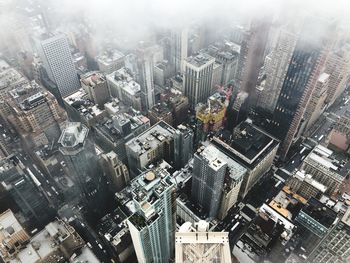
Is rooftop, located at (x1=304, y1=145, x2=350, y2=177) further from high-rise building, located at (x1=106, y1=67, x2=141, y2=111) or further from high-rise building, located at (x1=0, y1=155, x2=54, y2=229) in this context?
high-rise building, located at (x1=0, y1=155, x2=54, y2=229)

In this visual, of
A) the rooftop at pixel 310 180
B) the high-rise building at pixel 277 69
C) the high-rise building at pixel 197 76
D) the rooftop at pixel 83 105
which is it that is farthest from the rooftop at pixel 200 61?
the rooftop at pixel 310 180

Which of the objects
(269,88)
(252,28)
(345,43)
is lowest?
(269,88)

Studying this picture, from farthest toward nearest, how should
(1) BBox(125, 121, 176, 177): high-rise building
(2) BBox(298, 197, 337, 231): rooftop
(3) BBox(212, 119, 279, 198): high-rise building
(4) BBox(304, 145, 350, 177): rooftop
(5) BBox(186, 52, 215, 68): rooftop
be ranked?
1. (5) BBox(186, 52, 215, 68): rooftop
2. (1) BBox(125, 121, 176, 177): high-rise building
3. (3) BBox(212, 119, 279, 198): high-rise building
4. (4) BBox(304, 145, 350, 177): rooftop
5. (2) BBox(298, 197, 337, 231): rooftop

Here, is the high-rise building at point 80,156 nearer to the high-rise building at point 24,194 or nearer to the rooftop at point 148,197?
the high-rise building at point 24,194

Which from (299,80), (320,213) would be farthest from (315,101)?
(320,213)

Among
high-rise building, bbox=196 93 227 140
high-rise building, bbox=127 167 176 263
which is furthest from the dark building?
high-rise building, bbox=196 93 227 140

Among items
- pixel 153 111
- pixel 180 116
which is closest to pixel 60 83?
pixel 153 111

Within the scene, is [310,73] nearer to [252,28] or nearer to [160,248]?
[252,28]
